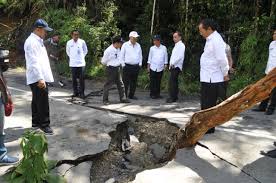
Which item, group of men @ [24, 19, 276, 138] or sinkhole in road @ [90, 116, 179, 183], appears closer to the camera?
sinkhole in road @ [90, 116, 179, 183]

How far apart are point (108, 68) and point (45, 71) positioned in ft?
11.2

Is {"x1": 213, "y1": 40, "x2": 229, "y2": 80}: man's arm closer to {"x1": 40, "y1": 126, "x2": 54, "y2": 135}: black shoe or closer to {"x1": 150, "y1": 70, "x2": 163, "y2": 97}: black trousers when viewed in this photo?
{"x1": 40, "y1": 126, "x2": 54, "y2": 135}: black shoe

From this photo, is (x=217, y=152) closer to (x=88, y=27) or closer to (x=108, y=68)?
(x=108, y=68)

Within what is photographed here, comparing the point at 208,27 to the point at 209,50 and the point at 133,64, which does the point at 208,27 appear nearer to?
the point at 209,50

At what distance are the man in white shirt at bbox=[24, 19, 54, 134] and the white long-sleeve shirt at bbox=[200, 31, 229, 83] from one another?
8.45 feet

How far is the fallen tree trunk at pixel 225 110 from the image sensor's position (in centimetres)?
570

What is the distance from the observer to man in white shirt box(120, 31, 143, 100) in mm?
10477

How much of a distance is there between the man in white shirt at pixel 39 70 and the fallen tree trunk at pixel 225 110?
2224 millimetres

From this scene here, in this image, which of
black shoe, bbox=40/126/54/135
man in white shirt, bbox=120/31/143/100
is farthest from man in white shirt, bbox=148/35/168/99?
black shoe, bbox=40/126/54/135

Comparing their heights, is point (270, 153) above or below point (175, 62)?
below

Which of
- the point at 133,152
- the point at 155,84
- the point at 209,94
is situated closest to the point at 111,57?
the point at 155,84

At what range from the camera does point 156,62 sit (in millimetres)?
10852

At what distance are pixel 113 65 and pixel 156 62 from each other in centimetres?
159

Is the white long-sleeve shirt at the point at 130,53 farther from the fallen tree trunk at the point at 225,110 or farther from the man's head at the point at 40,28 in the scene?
the fallen tree trunk at the point at 225,110
